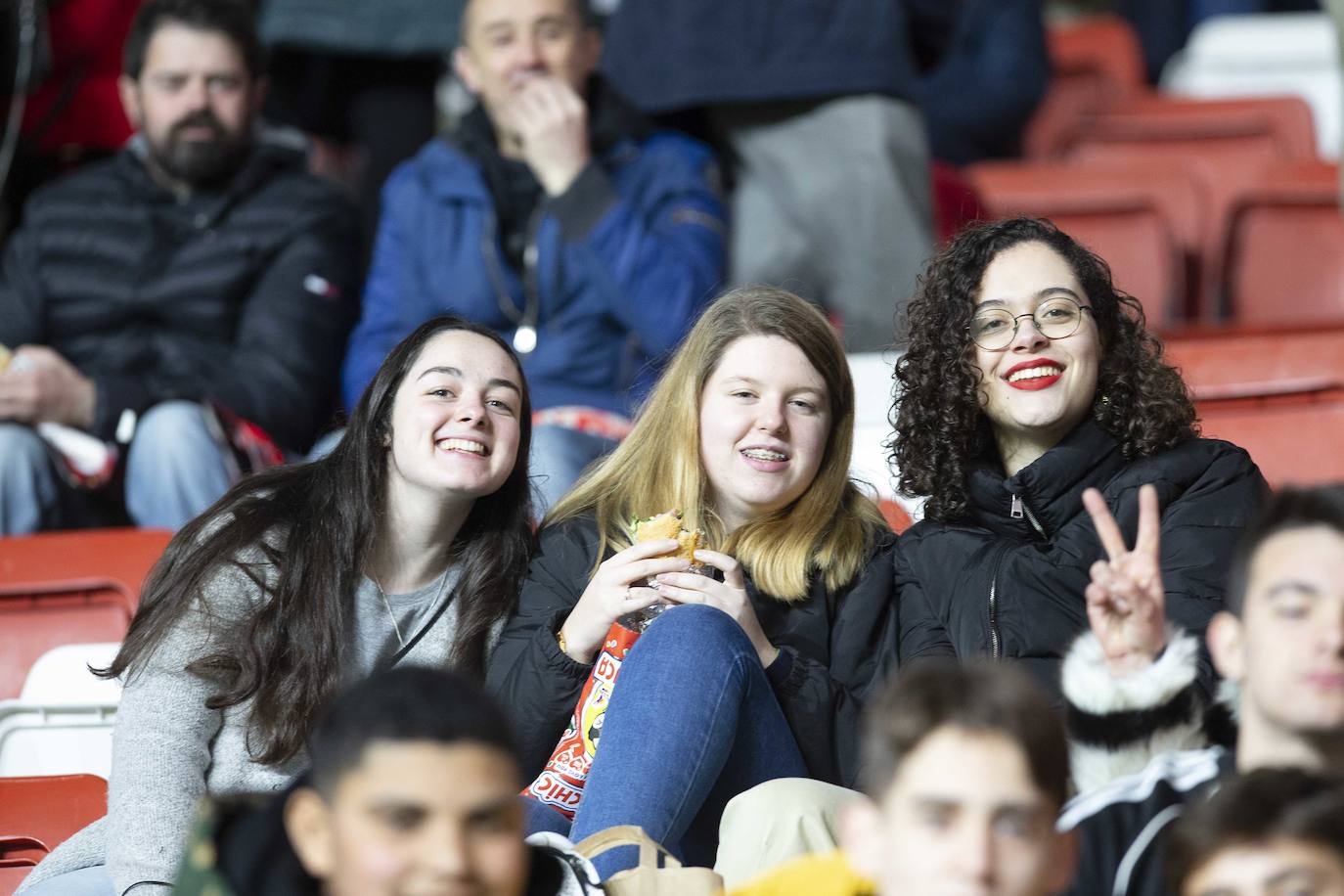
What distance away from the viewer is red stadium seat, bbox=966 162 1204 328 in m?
4.62

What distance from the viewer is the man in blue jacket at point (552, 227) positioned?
3742 millimetres

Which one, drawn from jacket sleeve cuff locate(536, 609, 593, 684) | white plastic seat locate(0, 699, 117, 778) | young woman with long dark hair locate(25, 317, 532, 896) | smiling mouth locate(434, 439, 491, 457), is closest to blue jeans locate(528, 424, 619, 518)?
young woman with long dark hair locate(25, 317, 532, 896)

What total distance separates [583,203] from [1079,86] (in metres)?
3.20

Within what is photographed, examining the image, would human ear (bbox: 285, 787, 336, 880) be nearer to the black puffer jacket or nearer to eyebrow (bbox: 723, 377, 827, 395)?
the black puffer jacket

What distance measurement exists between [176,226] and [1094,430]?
7.42 feet

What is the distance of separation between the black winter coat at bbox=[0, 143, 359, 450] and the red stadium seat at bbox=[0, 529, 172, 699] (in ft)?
2.15

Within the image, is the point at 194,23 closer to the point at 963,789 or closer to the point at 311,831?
the point at 311,831

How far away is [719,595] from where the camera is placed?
2.53 m

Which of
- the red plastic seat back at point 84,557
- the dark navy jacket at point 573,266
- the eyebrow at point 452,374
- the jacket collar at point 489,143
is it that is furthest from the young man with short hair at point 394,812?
the jacket collar at point 489,143

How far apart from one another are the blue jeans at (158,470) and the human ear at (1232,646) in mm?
2132

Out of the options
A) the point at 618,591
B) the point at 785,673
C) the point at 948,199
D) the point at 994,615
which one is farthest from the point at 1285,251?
the point at 618,591

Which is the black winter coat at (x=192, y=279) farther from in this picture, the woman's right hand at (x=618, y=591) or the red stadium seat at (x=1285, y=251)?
the red stadium seat at (x=1285, y=251)

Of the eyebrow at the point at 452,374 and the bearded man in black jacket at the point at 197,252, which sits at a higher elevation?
the bearded man in black jacket at the point at 197,252

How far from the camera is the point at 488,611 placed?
272 cm
